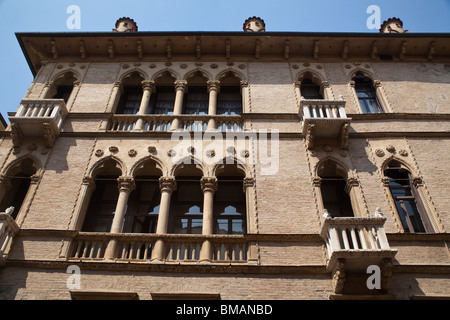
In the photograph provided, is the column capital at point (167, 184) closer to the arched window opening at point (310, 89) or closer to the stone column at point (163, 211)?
the stone column at point (163, 211)

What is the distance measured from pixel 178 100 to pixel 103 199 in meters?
4.00

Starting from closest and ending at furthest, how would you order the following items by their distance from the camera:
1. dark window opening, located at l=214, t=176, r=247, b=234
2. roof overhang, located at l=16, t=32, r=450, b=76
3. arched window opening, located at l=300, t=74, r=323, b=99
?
dark window opening, located at l=214, t=176, r=247, b=234
arched window opening, located at l=300, t=74, r=323, b=99
roof overhang, located at l=16, t=32, r=450, b=76

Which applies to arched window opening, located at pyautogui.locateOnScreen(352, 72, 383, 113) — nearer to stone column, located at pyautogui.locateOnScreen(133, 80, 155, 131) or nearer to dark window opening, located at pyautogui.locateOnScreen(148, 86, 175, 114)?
dark window opening, located at pyautogui.locateOnScreen(148, 86, 175, 114)

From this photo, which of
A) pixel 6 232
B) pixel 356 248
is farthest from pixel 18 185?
pixel 356 248

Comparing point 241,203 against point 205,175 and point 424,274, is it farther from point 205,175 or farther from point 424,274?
point 424,274

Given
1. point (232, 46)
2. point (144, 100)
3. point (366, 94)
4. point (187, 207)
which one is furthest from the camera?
point (232, 46)

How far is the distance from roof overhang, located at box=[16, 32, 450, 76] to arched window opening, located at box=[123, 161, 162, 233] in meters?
5.01

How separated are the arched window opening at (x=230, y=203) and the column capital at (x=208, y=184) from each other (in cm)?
36

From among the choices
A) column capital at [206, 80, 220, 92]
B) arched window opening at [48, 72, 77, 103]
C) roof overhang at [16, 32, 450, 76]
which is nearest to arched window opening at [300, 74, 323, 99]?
roof overhang at [16, 32, 450, 76]

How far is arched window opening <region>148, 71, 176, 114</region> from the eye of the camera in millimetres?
14336

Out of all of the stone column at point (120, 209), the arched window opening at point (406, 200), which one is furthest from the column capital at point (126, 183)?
the arched window opening at point (406, 200)

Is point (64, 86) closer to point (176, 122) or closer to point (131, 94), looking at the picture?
point (131, 94)

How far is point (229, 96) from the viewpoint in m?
14.8
